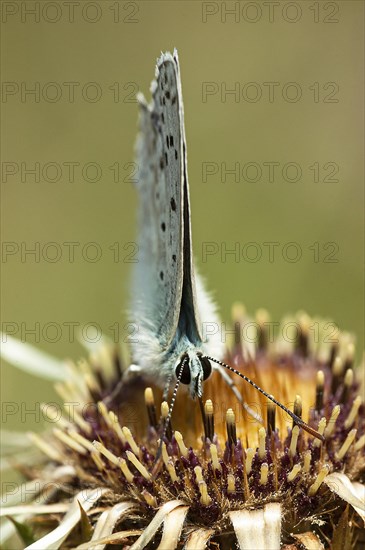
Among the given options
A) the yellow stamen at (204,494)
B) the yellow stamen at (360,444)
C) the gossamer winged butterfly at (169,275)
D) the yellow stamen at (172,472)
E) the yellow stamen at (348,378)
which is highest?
the gossamer winged butterfly at (169,275)

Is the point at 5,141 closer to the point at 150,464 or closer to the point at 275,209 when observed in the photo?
the point at 275,209

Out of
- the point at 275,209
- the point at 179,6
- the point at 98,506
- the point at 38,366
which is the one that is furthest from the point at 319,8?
the point at 98,506

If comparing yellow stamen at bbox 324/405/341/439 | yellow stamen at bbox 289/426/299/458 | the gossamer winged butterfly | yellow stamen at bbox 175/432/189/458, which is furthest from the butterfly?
yellow stamen at bbox 324/405/341/439

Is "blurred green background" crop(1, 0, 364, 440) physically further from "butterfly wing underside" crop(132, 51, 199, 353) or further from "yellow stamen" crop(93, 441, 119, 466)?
"yellow stamen" crop(93, 441, 119, 466)

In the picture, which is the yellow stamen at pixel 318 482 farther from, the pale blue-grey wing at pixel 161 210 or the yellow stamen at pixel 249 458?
the pale blue-grey wing at pixel 161 210

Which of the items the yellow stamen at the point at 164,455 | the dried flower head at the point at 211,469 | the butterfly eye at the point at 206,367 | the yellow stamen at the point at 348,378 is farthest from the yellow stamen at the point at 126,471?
the yellow stamen at the point at 348,378

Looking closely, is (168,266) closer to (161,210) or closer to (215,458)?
(161,210)
